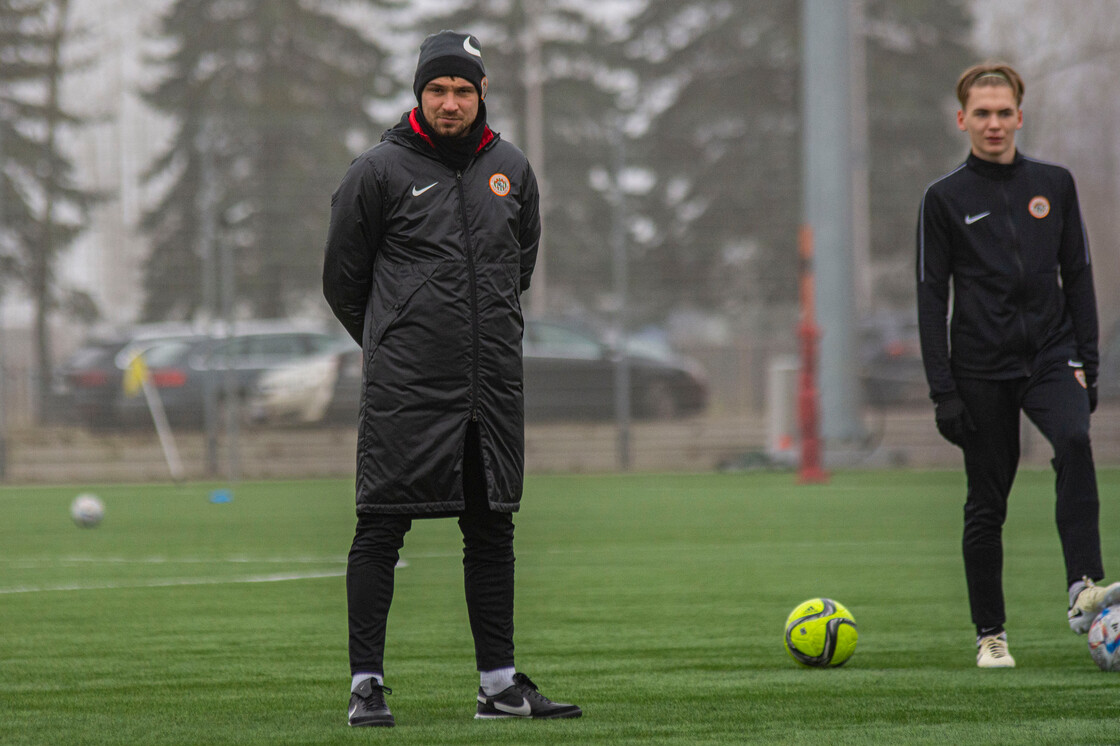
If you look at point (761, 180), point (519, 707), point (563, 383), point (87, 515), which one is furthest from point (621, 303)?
point (519, 707)

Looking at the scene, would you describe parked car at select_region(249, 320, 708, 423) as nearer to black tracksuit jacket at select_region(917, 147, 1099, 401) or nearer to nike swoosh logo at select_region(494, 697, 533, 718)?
black tracksuit jacket at select_region(917, 147, 1099, 401)

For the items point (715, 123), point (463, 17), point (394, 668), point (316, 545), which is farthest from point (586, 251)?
point (394, 668)

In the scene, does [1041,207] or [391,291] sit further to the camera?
[1041,207]

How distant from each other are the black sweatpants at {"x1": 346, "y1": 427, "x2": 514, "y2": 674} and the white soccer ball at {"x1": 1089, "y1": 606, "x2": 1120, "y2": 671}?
181cm

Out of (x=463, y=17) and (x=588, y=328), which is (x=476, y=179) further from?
(x=463, y=17)

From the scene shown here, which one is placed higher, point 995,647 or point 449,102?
point 449,102

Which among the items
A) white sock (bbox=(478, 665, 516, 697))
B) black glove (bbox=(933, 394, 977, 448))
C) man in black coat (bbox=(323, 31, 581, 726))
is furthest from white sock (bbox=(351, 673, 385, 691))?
black glove (bbox=(933, 394, 977, 448))

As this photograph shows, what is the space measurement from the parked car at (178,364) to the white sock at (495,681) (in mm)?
14345

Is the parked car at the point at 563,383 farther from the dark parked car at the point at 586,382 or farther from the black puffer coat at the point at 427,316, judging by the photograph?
the black puffer coat at the point at 427,316

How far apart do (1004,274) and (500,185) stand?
5.69 ft

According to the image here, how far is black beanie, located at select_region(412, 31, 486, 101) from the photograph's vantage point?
4160 mm

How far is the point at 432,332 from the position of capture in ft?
13.6

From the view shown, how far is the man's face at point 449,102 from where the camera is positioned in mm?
4172

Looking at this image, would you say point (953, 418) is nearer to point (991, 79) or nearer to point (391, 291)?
point (991, 79)
